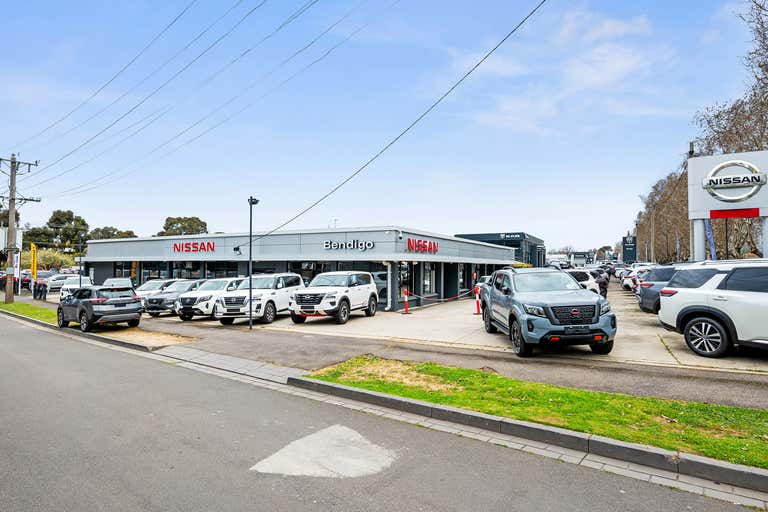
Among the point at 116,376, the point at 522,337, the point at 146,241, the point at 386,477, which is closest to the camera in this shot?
the point at 386,477

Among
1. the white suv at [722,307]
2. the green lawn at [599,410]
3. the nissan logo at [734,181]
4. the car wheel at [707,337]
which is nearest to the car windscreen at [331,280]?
the green lawn at [599,410]

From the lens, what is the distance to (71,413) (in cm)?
617

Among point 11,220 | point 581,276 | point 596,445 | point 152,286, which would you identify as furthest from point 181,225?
point 596,445

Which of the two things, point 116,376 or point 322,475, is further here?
point 116,376

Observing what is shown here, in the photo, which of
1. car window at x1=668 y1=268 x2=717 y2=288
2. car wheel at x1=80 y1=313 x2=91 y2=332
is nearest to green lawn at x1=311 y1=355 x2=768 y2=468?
car window at x1=668 y1=268 x2=717 y2=288

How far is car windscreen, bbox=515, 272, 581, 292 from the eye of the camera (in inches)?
410

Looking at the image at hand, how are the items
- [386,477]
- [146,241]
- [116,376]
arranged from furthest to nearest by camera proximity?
[146,241]
[116,376]
[386,477]

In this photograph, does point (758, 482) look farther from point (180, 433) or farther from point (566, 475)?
point (180, 433)

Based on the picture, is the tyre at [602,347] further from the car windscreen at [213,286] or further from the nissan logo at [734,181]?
the car windscreen at [213,286]

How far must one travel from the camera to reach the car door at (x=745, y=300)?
8141 millimetres

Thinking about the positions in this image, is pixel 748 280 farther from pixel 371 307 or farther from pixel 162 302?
pixel 162 302

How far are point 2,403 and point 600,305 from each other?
34.2ft

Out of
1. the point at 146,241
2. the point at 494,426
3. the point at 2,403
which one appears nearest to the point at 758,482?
the point at 494,426

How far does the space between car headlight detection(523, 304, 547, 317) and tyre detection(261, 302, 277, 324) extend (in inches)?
426
